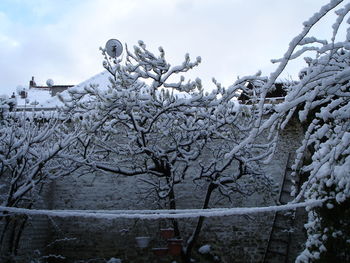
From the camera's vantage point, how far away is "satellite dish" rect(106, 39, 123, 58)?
29.6ft

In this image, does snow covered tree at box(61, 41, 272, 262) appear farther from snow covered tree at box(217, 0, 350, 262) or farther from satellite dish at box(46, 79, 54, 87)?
snow covered tree at box(217, 0, 350, 262)

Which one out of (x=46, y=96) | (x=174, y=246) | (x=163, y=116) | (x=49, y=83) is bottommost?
(x=174, y=246)

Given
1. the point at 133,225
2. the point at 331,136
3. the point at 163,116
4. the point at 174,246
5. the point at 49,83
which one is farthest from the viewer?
the point at 49,83

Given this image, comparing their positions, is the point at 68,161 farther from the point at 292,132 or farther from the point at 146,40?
the point at 292,132

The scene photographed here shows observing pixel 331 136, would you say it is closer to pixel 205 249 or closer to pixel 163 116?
pixel 163 116

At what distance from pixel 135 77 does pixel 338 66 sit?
213 inches

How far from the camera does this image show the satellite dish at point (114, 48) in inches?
355

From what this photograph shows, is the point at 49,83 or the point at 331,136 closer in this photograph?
the point at 331,136

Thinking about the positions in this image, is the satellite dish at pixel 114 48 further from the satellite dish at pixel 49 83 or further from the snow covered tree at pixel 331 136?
the snow covered tree at pixel 331 136

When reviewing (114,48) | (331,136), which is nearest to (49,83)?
(114,48)

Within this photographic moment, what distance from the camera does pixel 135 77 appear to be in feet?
25.3

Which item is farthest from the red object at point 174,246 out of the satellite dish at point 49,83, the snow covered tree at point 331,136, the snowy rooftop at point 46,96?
the satellite dish at point 49,83

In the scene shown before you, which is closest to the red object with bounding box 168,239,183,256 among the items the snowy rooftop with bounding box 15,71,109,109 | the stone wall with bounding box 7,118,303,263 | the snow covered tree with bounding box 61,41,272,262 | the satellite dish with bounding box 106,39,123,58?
the snow covered tree with bounding box 61,41,272,262

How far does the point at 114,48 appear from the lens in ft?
29.9
